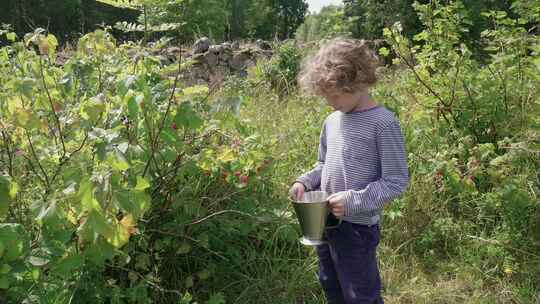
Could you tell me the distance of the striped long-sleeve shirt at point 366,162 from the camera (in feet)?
5.21

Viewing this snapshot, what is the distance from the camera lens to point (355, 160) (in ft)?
5.49

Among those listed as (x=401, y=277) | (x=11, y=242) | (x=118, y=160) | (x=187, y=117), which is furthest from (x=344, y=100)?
(x=401, y=277)

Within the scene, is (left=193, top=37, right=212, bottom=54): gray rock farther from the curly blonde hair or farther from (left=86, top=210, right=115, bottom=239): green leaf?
(left=86, top=210, right=115, bottom=239): green leaf

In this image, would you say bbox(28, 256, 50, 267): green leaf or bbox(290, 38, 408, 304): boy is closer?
bbox(28, 256, 50, 267): green leaf

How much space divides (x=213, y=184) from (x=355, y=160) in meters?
0.97

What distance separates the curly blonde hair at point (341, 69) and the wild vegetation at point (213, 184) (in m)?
0.34

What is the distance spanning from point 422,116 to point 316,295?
1.51m

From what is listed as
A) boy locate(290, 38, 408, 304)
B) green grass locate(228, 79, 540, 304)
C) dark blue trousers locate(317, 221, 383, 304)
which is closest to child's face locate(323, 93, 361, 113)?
boy locate(290, 38, 408, 304)

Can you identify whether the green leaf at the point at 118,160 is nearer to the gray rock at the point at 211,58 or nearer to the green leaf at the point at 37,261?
the green leaf at the point at 37,261

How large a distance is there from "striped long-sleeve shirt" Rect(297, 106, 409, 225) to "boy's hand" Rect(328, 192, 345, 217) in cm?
1

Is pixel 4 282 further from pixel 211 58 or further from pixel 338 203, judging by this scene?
pixel 211 58

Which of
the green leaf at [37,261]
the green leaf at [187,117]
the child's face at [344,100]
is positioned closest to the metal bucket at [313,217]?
the child's face at [344,100]

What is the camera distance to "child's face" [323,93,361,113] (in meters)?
1.65

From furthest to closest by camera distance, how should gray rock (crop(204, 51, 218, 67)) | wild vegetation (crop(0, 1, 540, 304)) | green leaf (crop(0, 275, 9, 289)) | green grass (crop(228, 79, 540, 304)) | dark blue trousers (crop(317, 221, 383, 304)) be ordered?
gray rock (crop(204, 51, 218, 67))
green grass (crop(228, 79, 540, 304))
dark blue trousers (crop(317, 221, 383, 304))
wild vegetation (crop(0, 1, 540, 304))
green leaf (crop(0, 275, 9, 289))
